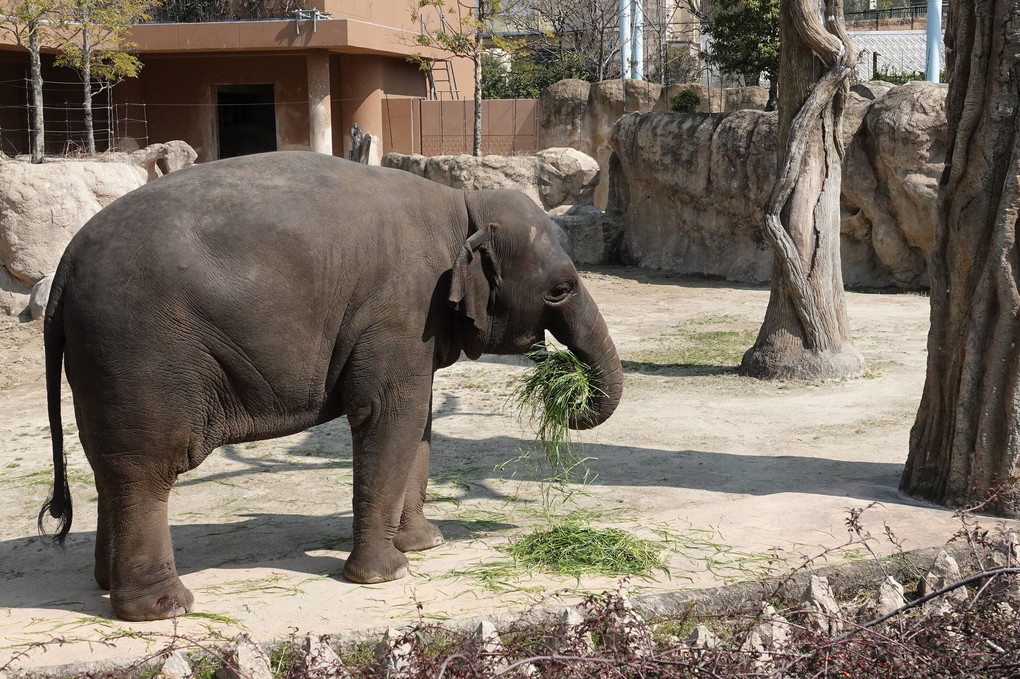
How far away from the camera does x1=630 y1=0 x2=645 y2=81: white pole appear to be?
101 ft

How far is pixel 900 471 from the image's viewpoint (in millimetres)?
6750

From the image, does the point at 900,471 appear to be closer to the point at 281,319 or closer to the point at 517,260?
the point at 517,260

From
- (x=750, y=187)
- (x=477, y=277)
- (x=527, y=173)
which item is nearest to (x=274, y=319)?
(x=477, y=277)

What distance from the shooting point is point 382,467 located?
483cm

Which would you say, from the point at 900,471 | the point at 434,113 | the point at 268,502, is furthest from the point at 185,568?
the point at 434,113

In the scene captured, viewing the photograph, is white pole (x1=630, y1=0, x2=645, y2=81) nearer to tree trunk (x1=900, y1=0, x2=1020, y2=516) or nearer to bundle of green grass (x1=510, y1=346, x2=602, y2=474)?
tree trunk (x1=900, y1=0, x2=1020, y2=516)

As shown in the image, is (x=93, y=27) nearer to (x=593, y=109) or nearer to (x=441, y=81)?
(x=593, y=109)

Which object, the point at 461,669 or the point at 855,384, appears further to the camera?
the point at 855,384

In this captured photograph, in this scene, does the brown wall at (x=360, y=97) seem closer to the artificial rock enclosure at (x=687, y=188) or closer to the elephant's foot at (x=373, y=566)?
the artificial rock enclosure at (x=687, y=188)

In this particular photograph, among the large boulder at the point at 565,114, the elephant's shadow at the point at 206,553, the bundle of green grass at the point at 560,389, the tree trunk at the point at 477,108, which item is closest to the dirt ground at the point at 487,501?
the elephant's shadow at the point at 206,553

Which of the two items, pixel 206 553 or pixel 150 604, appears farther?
pixel 206 553

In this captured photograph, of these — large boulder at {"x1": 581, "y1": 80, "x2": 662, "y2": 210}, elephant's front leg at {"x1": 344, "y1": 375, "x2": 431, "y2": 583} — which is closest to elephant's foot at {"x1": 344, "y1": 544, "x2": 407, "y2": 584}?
elephant's front leg at {"x1": 344, "y1": 375, "x2": 431, "y2": 583}

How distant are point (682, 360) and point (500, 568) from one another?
611 centimetres

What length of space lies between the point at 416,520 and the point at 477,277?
1.34 meters
